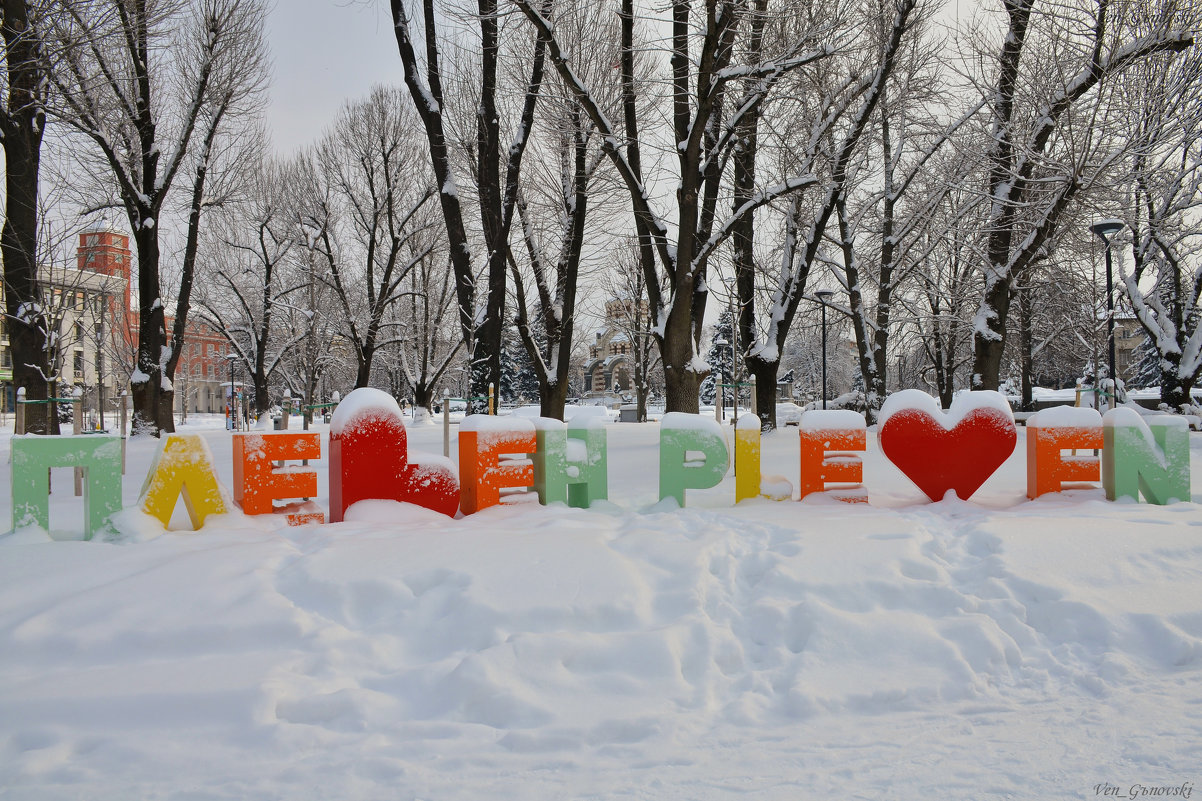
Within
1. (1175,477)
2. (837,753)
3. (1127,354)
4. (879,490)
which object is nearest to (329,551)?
(837,753)

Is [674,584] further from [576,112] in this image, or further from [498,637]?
[576,112]

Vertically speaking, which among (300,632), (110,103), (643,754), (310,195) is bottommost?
(643,754)

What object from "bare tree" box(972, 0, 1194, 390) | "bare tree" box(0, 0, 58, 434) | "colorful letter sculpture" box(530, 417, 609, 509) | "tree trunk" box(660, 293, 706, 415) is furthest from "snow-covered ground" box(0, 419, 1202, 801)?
"bare tree" box(0, 0, 58, 434)

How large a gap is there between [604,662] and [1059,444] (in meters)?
4.97

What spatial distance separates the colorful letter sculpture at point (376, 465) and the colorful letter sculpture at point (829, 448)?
3.07 m

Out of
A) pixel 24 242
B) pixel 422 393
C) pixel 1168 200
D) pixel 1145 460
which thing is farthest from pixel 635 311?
pixel 1145 460

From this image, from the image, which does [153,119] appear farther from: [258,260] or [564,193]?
[258,260]

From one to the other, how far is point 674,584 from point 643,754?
1431 mm

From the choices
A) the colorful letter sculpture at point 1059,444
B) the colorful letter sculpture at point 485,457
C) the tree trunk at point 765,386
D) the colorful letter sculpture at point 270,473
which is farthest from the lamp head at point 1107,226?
the colorful letter sculpture at point 270,473

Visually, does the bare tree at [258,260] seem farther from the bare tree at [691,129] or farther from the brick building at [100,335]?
the bare tree at [691,129]

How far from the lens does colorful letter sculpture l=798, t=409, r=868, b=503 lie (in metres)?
6.16

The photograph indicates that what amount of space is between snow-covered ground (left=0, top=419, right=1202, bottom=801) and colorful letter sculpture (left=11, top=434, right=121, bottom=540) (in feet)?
0.63

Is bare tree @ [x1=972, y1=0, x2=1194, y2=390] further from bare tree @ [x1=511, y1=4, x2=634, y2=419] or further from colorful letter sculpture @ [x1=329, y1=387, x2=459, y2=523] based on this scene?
colorful letter sculpture @ [x1=329, y1=387, x2=459, y2=523]

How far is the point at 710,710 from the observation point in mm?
2908
